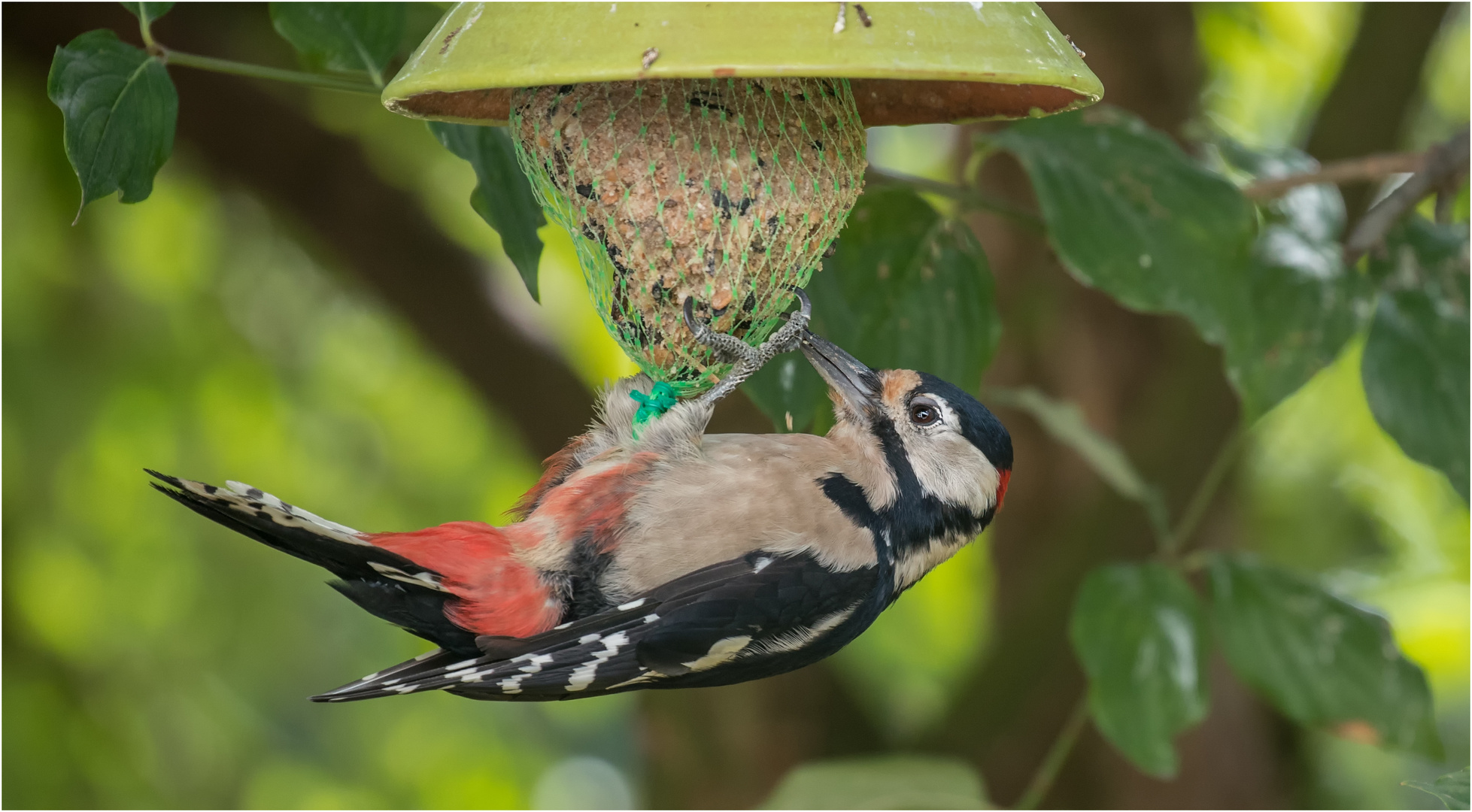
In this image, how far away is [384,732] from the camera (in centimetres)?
543

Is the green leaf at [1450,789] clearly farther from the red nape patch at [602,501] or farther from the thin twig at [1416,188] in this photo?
the thin twig at [1416,188]

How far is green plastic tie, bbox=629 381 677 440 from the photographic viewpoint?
1838mm

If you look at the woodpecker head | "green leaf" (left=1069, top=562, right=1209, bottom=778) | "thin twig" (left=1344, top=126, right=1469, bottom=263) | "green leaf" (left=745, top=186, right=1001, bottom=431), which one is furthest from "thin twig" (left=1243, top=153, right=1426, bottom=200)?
the woodpecker head

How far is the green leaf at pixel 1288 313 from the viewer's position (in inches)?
88.5

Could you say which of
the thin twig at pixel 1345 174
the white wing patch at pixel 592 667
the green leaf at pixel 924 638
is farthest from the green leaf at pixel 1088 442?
the green leaf at pixel 924 638

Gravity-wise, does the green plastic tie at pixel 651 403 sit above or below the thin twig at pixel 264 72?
below

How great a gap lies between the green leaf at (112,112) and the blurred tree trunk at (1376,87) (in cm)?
304

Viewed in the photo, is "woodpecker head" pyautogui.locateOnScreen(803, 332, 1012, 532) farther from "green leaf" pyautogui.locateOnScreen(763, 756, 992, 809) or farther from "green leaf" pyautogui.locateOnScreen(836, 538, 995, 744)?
"green leaf" pyautogui.locateOnScreen(836, 538, 995, 744)

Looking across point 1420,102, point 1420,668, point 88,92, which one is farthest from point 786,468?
point 1420,102

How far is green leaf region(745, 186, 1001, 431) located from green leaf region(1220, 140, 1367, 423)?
1.52 feet

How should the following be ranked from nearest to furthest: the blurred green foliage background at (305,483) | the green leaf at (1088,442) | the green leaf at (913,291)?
1. the green leaf at (913,291)
2. the green leaf at (1088,442)
3. the blurred green foliage background at (305,483)

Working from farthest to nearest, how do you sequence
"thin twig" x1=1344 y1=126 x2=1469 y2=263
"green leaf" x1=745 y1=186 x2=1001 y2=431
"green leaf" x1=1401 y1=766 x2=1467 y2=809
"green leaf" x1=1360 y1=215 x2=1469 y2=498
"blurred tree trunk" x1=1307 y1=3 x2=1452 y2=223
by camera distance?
"blurred tree trunk" x1=1307 y1=3 x2=1452 y2=223, "thin twig" x1=1344 y1=126 x2=1469 y2=263, "green leaf" x1=1360 y1=215 x2=1469 y2=498, "green leaf" x1=745 y1=186 x2=1001 y2=431, "green leaf" x1=1401 y1=766 x2=1467 y2=809

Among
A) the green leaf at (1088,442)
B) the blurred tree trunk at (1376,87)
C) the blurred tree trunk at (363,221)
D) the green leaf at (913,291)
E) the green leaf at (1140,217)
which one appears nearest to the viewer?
the green leaf at (1140,217)

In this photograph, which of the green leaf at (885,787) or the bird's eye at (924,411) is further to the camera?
the green leaf at (885,787)
